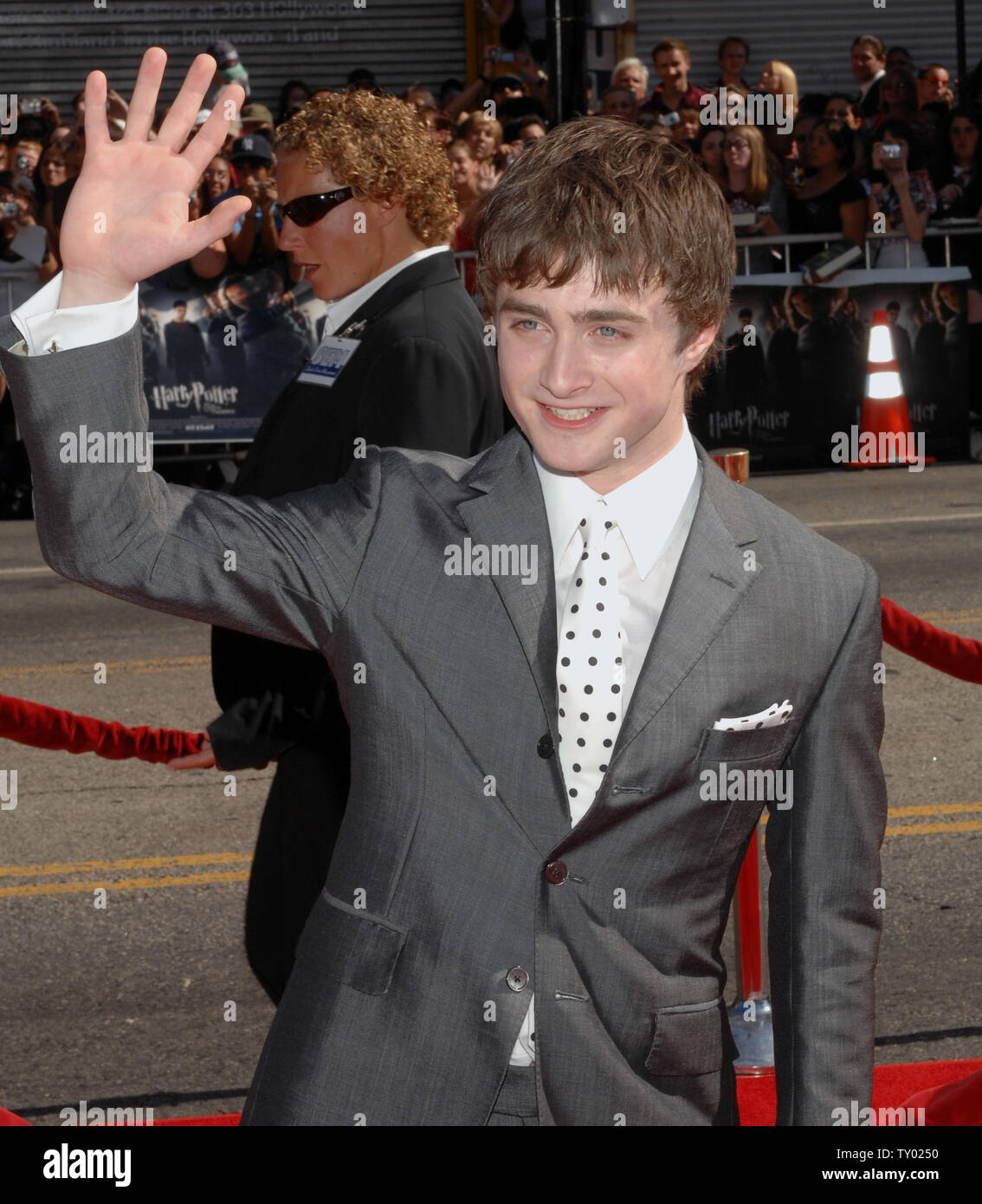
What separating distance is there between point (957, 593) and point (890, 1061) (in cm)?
575

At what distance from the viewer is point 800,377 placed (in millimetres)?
14125

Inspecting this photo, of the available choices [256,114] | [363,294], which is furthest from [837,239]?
[363,294]

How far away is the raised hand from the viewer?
6.74 feet

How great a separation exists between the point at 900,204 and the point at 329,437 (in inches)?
452

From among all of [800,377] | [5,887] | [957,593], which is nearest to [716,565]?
[5,887]

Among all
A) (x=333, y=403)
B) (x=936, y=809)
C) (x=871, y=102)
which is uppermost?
(x=871, y=102)

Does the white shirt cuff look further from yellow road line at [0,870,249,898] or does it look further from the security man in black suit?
yellow road line at [0,870,249,898]

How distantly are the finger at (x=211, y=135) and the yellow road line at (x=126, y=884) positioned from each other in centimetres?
447

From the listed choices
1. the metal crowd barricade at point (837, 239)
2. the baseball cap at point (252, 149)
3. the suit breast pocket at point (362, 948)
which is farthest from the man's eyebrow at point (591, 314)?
the metal crowd barricade at point (837, 239)

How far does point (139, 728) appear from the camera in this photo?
189 inches

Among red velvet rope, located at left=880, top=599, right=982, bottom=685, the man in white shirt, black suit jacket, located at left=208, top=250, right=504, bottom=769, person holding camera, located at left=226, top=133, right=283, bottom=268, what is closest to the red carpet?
red velvet rope, located at left=880, top=599, right=982, bottom=685

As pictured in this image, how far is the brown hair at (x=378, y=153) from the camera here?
3994 millimetres

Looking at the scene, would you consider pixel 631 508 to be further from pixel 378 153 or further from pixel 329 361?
pixel 378 153

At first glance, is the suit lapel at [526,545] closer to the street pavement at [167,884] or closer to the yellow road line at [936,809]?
the street pavement at [167,884]
